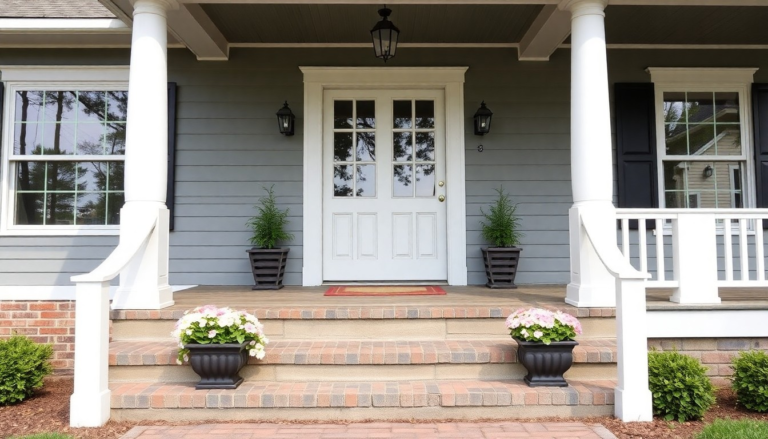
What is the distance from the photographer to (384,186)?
4.95 meters

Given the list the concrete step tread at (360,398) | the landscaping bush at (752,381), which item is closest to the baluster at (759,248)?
the landscaping bush at (752,381)

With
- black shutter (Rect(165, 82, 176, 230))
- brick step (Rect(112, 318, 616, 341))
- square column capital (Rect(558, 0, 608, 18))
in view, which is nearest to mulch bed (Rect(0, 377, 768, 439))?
brick step (Rect(112, 318, 616, 341))

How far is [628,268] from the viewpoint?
9.62ft

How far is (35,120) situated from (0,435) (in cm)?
335

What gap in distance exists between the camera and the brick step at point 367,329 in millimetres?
3295

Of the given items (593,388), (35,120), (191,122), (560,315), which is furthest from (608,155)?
(35,120)

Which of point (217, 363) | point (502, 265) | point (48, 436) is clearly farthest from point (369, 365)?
point (502, 265)

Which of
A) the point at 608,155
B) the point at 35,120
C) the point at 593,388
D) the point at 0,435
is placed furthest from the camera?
the point at 35,120

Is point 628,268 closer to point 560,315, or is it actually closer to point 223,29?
point 560,315

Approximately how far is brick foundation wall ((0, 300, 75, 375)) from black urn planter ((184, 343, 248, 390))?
5.13 ft

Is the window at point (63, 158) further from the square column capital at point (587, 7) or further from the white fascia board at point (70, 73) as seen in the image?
the square column capital at point (587, 7)

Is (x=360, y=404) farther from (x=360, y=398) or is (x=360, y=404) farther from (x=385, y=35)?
(x=385, y=35)

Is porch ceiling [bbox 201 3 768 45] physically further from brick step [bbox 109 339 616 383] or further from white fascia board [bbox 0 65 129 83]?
brick step [bbox 109 339 616 383]

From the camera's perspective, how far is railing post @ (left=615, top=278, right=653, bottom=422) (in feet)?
8.79
